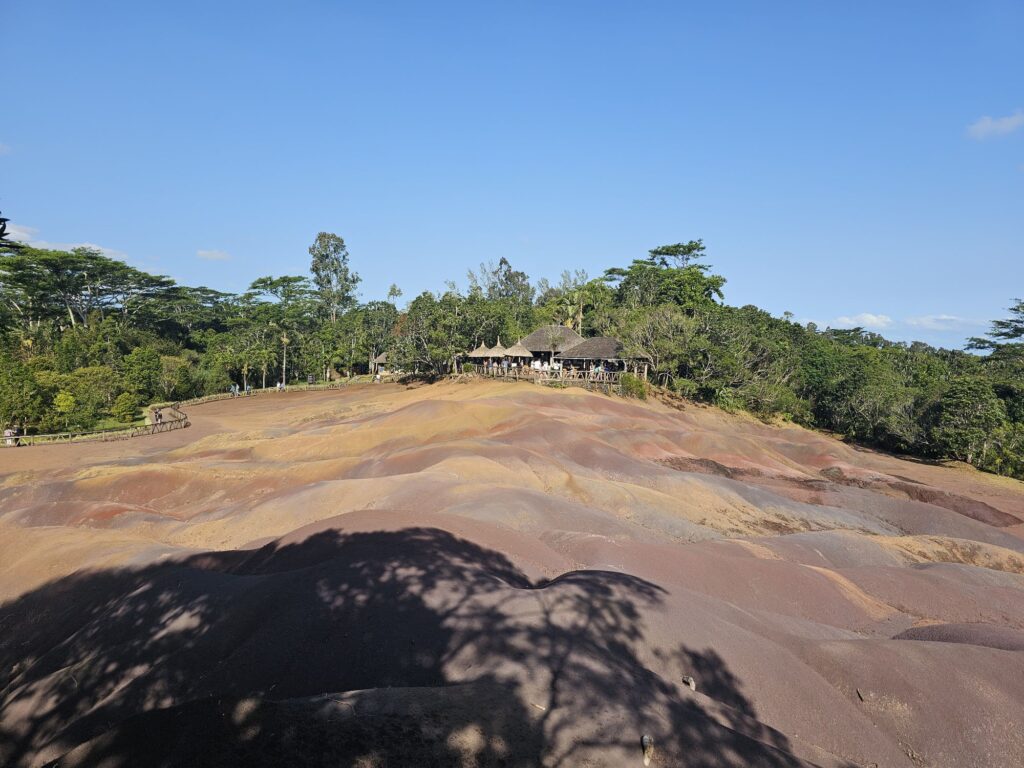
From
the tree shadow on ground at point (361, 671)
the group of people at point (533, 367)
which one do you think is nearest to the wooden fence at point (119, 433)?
the tree shadow on ground at point (361, 671)

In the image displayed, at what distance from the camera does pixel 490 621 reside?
26.9ft

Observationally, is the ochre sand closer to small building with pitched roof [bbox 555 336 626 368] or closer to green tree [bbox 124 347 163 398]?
green tree [bbox 124 347 163 398]

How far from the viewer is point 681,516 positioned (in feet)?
68.7

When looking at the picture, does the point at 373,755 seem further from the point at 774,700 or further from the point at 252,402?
the point at 252,402

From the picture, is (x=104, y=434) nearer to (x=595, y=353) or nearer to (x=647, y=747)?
(x=595, y=353)

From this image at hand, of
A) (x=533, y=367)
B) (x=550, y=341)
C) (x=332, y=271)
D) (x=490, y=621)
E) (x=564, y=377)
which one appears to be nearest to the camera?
(x=490, y=621)

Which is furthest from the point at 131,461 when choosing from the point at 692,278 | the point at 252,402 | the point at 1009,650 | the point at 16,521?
the point at 692,278

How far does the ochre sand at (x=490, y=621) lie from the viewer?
5477 mm

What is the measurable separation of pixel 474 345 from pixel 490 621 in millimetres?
58900

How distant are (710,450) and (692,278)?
46080 mm

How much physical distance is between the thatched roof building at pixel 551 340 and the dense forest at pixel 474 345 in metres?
4.60

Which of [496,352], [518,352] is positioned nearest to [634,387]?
[518,352]

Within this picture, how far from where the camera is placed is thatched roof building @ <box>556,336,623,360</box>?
54.7 m

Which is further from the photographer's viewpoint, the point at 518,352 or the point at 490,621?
the point at 518,352
